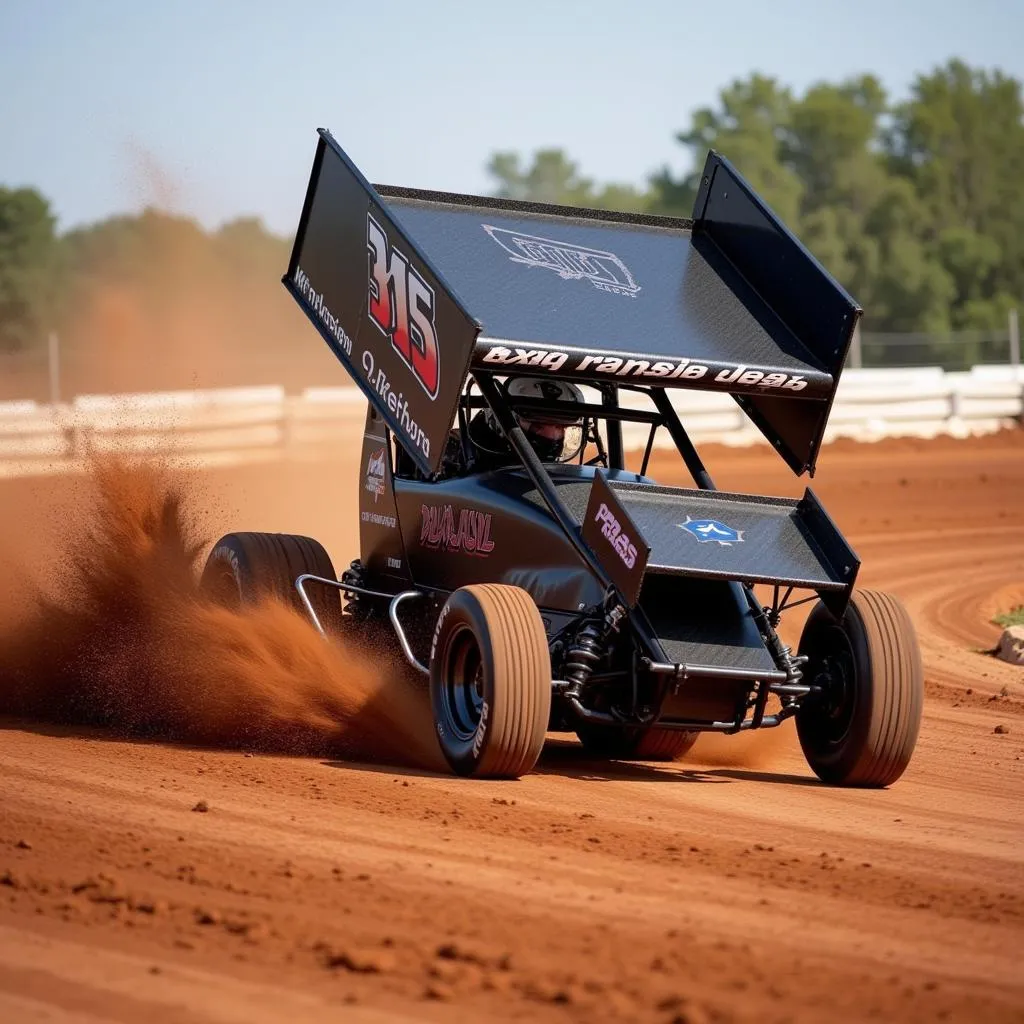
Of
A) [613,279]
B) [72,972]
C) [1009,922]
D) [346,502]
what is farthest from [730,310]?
[346,502]

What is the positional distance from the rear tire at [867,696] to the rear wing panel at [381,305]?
2.11 metres

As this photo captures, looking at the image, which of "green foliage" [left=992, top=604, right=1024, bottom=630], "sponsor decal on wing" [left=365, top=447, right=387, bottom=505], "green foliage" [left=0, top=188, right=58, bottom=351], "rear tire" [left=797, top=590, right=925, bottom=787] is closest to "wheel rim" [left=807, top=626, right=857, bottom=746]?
"rear tire" [left=797, top=590, right=925, bottom=787]

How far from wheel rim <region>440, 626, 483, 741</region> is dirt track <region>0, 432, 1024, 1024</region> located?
34cm

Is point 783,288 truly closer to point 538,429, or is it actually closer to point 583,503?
point 538,429

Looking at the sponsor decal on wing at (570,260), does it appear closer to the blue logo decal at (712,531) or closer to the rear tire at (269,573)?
the blue logo decal at (712,531)

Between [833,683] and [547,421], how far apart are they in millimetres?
2104

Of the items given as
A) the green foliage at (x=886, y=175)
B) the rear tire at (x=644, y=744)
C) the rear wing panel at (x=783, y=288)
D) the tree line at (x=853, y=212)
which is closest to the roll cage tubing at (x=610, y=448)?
the rear wing panel at (x=783, y=288)

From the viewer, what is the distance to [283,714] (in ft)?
28.0

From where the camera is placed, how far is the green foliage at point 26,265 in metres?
50.3

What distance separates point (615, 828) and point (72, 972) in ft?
8.48

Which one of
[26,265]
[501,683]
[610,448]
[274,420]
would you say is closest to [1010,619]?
[610,448]

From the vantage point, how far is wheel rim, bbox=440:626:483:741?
791 cm

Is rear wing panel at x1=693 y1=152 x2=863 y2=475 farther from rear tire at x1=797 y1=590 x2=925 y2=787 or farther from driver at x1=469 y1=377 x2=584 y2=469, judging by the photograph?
rear tire at x1=797 y1=590 x2=925 y2=787

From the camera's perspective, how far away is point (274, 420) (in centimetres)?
2270
